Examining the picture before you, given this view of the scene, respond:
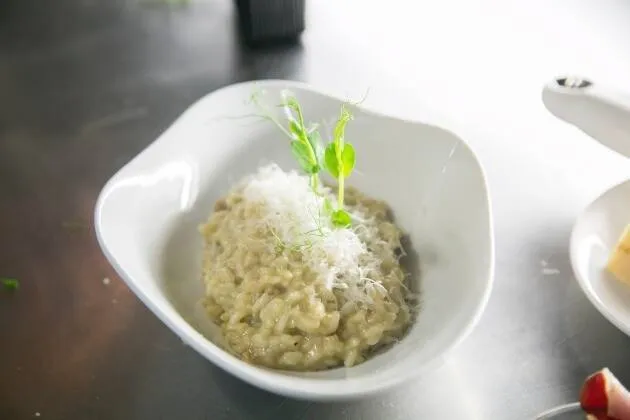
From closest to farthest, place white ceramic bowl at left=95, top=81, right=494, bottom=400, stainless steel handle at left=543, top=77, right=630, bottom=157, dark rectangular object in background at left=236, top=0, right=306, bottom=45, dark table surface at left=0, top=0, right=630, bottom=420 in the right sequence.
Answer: white ceramic bowl at left=95, top=81, right=494, bottom=400 → dark table surface at left=0, top=0, right=630, bottom=420 → stainless steel handle at left=543, top=77, right=630, bottom=157 → dark rectangular object in background at left=236, top=0, right=306, bottom=45

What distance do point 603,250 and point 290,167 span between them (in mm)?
471

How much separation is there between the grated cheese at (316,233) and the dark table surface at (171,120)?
159 mm

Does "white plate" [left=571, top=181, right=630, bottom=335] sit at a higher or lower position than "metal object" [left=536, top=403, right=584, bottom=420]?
higher

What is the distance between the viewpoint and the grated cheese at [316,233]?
88 centimetres

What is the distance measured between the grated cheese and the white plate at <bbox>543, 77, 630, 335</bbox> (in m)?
0.29

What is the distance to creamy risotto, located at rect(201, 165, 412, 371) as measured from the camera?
2.74ft

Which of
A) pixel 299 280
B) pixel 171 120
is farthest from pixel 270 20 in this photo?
pixel 299 280

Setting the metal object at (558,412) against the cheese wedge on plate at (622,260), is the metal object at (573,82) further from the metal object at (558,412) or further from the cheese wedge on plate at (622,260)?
the metal object at (558,412)

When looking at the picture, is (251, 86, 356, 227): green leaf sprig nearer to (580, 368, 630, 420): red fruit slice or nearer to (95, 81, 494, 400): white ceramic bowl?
(95, 81, 494, 400): white ceramic bowl

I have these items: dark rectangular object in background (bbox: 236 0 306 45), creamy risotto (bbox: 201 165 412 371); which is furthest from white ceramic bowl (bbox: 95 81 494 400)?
dark rectangular object in background (bbox: 236 0 306 45)

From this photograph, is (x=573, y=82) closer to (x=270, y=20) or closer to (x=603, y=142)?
(x=603, y=142)

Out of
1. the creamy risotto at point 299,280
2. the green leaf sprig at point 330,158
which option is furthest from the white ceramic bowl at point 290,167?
the green leaf sprig at point 330,158

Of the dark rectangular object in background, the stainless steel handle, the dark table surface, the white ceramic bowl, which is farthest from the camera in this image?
the dark rectangular object in background

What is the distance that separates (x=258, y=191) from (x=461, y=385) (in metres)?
0.36
